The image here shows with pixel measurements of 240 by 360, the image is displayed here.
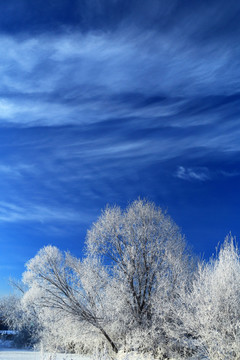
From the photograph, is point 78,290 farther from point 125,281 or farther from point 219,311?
point 219,311

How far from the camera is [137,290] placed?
62.2ft

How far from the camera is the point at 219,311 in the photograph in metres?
13.0

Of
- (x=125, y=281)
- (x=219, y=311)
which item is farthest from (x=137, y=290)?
(x=219, y=311)

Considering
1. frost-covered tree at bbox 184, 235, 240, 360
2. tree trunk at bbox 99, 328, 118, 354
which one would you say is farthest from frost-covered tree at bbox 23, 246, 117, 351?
frost-covered tree at bbox 184, 235, 240, 360

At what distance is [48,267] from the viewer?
19.7 meters

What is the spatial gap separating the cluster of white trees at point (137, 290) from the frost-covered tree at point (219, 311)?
0.15ft

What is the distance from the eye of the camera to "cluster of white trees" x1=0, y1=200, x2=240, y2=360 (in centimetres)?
1441

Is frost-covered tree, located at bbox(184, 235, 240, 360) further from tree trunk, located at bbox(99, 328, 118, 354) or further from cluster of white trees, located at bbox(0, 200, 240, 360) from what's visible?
tree trunk, located at bbox(99, 328, 118, 354)

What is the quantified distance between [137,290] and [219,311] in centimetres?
684

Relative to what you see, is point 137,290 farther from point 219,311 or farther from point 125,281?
Answer: point 219,311

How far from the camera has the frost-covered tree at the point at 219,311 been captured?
12.5 m

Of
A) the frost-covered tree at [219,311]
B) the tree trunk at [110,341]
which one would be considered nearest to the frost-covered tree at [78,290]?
the tree trunk at [110,341]

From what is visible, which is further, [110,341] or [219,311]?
[110,341]

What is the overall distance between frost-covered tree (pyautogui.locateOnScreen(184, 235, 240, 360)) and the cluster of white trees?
47 mm
